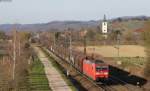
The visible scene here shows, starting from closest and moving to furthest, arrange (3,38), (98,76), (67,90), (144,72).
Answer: (67,90)
(98,76)
(144,72)
(3,38)

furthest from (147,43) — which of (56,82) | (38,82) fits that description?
(38,82)

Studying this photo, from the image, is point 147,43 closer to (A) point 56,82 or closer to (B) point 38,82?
(A) point 56,82

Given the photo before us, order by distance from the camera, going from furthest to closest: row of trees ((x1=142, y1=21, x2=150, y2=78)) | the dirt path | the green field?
row of trees ((x1=142, y1=21, x2=150, y2=78)) < the dirt path < the green field

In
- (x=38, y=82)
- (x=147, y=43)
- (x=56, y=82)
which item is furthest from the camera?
(x=147, y=43)

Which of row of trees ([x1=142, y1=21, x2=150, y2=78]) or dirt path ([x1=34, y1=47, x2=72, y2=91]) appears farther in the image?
row of trees ([x1=142, y1=21, x2=150, y2=78])

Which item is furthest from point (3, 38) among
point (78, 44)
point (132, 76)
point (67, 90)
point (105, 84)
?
point (67, 90)

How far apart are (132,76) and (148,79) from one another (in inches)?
215

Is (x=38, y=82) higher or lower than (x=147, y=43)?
lower

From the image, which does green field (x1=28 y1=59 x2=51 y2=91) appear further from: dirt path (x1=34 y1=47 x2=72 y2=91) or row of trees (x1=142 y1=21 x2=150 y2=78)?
row of trees (x1=142 y1=21 x2=150 y2=78)

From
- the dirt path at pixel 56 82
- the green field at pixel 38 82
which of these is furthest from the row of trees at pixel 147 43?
the green field at pixel 38 82

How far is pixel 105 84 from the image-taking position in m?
48.5

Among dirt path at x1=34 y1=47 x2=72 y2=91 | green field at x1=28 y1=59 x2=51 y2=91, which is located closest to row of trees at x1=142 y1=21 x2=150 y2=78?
dirt path at x1=34 y1=47 x2=72 y2=91

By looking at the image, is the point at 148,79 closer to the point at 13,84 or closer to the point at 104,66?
the point at 104,66

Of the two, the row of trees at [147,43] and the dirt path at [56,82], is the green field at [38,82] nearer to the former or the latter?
the dirt path at [56,82]
